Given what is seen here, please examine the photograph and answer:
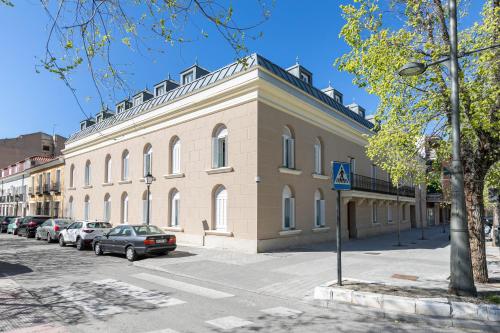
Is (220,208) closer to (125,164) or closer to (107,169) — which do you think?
(125,164)

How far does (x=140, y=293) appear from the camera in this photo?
789 cm

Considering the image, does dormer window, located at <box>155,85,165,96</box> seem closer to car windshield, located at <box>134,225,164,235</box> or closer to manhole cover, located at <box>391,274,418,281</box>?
car windshield, located at <box>134,225,164,235</box>

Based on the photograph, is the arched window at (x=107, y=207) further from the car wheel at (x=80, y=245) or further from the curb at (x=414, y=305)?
the curb at (x=414, y=305)

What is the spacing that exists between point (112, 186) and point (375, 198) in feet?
63.3

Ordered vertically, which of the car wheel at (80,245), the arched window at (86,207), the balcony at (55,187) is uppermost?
the balcony at (55,187)

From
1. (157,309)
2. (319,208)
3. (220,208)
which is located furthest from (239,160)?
(157,309)

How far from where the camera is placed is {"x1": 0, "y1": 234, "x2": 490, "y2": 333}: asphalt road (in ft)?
18.2

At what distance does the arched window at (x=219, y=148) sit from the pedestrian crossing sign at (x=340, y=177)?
9809mm

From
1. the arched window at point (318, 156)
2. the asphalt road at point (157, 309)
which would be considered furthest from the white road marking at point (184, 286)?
the arched window at point (318, 156)

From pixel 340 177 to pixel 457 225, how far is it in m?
2.57

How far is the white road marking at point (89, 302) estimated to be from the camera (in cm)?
644

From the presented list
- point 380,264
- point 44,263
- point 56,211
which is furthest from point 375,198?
point 56,211

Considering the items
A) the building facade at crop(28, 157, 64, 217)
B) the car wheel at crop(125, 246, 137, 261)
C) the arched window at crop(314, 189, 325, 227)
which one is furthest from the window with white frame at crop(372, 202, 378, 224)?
the building facade at crop(28, 157, 64, 217)

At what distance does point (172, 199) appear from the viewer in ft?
64.1
